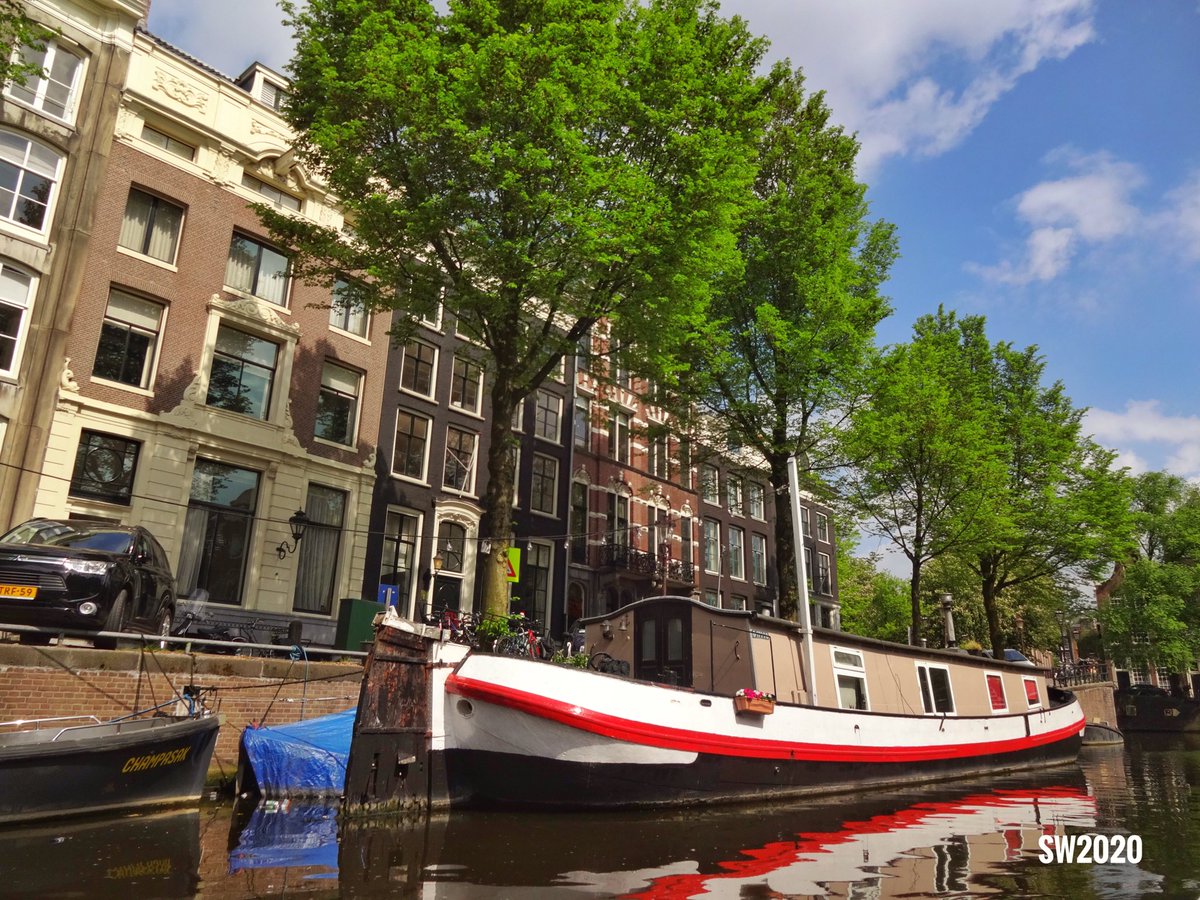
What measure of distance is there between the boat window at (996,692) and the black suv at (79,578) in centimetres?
1884

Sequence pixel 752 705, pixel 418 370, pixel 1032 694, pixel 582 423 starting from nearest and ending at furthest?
pixel 752 705
pixel 1032 694
pixel 418 370
pixel 582 423

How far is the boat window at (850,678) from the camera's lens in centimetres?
1528

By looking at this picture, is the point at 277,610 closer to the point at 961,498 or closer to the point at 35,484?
the point at 35,484

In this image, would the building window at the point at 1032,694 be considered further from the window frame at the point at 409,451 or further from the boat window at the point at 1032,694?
the window frame at the point at 409,451

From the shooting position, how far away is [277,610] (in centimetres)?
1966

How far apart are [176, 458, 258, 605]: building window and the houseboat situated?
9.83m

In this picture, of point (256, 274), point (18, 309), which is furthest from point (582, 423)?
point (18, 309)

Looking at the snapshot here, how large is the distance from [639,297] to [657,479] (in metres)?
18.1

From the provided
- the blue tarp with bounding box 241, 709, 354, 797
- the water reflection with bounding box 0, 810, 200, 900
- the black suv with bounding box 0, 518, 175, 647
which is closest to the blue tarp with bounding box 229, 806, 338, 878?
the blue tarp with bounding box 241, 709, 354, 797

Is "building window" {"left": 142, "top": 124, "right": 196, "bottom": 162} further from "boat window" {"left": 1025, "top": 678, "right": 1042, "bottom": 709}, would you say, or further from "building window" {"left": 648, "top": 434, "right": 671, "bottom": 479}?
"boat window" {"left": 1025, "top": 678, "right": 1042, "bottom": 709}

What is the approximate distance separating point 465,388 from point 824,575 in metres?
27.2

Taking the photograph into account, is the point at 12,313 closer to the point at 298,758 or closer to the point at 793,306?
the point at 298,758

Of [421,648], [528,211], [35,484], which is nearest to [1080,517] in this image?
[528,211]

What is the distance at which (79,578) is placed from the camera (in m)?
10.7
